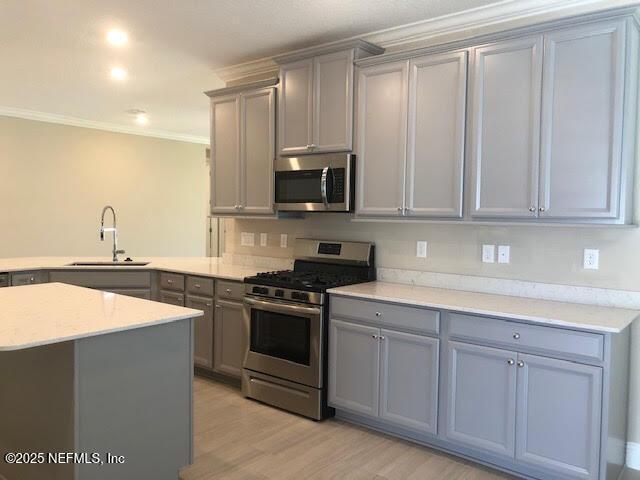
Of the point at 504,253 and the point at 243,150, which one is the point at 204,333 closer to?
the point at 243,150

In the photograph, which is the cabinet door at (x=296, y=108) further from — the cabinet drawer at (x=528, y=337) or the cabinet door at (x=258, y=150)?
the cabinet drawer at (x=528, y=337)

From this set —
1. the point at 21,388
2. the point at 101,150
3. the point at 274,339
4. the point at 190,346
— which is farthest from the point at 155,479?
the point at 101,150

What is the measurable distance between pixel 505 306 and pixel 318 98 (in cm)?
193

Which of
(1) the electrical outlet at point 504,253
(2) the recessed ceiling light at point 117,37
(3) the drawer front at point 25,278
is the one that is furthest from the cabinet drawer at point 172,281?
(1) the electrical outlet at point 504,253

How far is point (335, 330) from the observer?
3389 millimetres

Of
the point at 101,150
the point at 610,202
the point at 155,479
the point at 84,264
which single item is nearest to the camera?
the point at 155,479

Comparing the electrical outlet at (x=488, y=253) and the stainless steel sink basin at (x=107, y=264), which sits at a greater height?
the electrical outlet at (x=488, y=253)

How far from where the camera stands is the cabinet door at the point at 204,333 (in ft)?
13.8

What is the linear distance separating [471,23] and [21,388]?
330 centimetres

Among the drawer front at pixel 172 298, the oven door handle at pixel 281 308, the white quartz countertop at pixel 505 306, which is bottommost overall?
the drawer front at pixel 172 298

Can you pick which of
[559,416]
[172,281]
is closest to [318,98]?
[172,281]

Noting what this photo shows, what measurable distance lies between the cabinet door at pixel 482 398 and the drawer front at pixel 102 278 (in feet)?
9.33

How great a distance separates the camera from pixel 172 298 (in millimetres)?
4492

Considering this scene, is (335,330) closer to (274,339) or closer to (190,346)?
(274,339)
